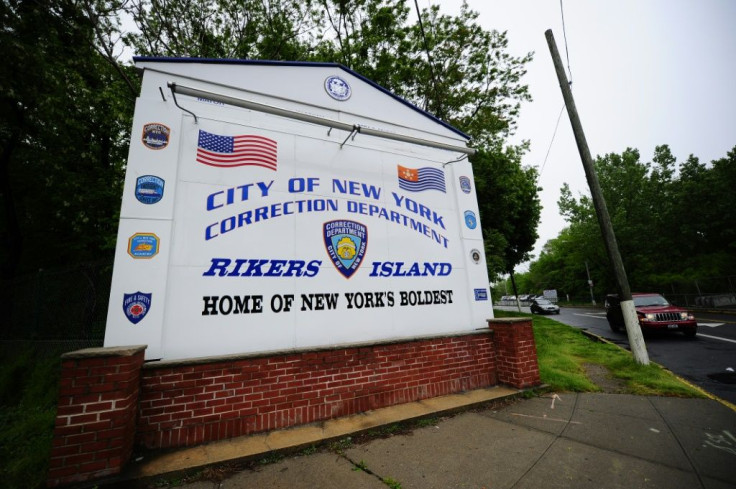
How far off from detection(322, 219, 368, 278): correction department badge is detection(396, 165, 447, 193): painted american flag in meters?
1.39

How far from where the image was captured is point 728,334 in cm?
1008

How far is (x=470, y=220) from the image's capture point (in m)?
6.02

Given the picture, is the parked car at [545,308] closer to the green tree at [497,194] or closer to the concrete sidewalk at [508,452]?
the green tree at [497,194]

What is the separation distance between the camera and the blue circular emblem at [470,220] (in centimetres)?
598

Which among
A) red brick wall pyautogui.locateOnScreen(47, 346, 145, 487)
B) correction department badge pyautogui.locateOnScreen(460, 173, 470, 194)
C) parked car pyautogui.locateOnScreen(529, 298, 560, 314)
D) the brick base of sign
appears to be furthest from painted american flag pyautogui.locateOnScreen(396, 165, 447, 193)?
parked car pyautogui.locateOnScreen(529, 298, 560, 314)

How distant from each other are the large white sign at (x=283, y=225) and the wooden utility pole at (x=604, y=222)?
10.9ft

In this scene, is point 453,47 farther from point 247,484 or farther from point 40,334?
point 40,334

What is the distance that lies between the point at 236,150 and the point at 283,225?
1356 mm

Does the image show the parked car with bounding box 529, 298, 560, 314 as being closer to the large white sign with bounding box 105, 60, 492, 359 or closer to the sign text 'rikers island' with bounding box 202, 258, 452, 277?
the large white sign with bounding box 105, 60, 492, 359

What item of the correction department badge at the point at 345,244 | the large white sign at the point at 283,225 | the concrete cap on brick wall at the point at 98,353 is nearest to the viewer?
the concrete cap on brick wall at the point at 98,353

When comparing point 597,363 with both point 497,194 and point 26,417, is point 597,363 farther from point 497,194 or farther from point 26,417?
point 26,417

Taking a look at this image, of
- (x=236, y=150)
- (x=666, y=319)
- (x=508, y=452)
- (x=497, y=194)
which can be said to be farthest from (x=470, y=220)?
(x=666, y=319)

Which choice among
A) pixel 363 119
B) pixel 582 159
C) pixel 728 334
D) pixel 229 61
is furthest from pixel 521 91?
pixel 229 61

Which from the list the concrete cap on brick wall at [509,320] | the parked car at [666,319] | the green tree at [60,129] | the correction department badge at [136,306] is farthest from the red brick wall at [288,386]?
the parked car at [666,319]
